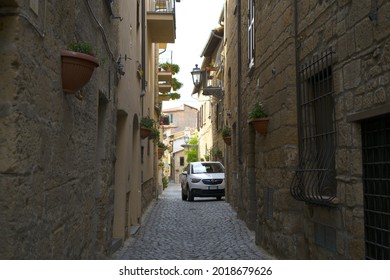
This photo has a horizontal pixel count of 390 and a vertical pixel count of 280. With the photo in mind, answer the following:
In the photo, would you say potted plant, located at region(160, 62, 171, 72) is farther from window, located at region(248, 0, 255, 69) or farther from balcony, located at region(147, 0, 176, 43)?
window, located at region(248, 0, 255, 69)

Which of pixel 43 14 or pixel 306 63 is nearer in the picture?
pixel 43 14

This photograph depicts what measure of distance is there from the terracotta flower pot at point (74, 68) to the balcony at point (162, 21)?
10.8 m

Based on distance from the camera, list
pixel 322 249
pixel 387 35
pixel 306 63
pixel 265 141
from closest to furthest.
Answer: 1. pixel 387 35
2. pixel 322 249
3. pixel 306 63
4. pixel 265 141

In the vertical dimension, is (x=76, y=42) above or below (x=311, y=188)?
Result: above

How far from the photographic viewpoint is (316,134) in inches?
207

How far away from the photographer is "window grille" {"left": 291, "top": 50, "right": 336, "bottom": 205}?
15.5 feet

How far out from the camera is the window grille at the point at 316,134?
4.74 meters

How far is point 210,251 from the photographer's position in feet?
24.0

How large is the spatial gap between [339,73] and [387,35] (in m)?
0.98

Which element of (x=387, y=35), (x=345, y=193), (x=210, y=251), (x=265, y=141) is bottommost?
(x=210, y=251)

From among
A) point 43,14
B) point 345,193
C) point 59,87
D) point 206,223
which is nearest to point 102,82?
point 59,87

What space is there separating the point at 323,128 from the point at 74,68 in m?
2.74

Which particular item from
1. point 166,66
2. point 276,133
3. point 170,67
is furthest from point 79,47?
point 166,66

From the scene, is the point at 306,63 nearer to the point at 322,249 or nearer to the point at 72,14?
the point at 322,249
